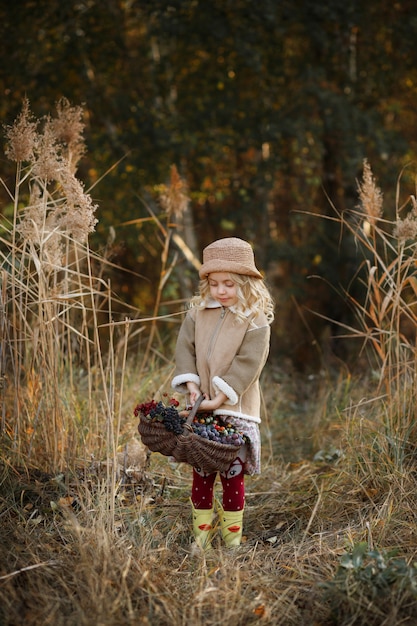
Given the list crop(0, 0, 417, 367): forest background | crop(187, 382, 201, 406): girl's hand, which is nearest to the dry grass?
crop(187, 382, 201, 406): girl's hand

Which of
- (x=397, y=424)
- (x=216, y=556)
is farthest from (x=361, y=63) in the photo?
(x=216, y=556)

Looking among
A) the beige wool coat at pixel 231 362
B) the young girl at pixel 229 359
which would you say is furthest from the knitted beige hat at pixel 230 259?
the beige wool coat at pixel 231 362

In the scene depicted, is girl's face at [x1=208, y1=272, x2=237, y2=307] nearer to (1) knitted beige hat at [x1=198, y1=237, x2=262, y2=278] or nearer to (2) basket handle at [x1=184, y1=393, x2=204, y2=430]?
(1) knitted beige hat at [x1=198, y1=237, x2=262, y2=278]

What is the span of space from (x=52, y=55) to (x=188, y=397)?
5.12 meters

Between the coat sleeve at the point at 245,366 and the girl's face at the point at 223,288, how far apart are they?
0.18 metres

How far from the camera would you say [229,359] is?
11.0ft

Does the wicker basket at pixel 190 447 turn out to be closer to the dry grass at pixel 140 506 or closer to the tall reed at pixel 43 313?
the dry grass at pixel 140 506

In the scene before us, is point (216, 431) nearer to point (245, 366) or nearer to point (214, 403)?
point (214, 403)

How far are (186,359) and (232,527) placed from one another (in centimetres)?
83

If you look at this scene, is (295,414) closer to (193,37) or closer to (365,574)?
(365,574)

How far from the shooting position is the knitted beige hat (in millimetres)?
3332

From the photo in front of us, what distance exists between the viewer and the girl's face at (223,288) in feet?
11.1

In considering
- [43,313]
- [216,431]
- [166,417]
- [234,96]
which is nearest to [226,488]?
[216,431]

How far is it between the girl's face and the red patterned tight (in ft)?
2.48
